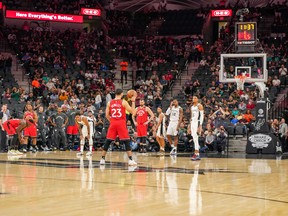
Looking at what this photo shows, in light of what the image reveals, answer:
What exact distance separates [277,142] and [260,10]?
18.2 m

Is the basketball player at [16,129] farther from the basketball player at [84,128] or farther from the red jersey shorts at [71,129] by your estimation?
the red jersey shorts at [71,129]

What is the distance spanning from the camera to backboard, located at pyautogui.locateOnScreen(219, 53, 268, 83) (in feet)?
84.8

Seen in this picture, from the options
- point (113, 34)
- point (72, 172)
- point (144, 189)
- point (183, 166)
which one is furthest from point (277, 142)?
point (113, 34)

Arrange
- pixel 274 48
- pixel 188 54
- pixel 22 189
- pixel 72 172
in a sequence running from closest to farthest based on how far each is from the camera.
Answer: pixel 22 189, pixel 72 172, pixel 274 48, pixel 188 54

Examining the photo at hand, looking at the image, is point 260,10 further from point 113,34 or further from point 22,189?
point 22,189

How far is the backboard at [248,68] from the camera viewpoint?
2584 centimetres

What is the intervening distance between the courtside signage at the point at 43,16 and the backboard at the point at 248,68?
1423cm

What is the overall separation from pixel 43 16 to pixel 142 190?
1157 inches

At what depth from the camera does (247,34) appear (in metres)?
27.1

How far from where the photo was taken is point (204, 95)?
1275 inches

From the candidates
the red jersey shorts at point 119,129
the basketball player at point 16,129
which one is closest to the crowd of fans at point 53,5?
the basketball player at point 16,129

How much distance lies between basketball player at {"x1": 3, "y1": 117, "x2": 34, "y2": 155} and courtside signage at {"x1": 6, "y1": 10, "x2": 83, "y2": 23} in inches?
628

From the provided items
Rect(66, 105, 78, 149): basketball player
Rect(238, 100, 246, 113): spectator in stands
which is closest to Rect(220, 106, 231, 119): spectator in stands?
Rect(238, 100, 246, 113): spectator in stands

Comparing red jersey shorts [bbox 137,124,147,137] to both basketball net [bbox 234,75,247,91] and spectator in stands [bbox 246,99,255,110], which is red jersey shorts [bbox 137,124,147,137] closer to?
basketball net [bbox 234,75,247,91]
